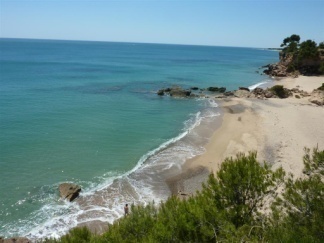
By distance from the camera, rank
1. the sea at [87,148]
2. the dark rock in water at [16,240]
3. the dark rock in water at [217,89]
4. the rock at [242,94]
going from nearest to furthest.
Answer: the dark rock in water at [16,240] < the sea at [87,148] < the rock at [242,94] < the dark rock in water at [217,89]

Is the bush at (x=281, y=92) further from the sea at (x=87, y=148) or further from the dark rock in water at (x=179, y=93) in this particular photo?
the dark rock in water at (x=179, y=93)

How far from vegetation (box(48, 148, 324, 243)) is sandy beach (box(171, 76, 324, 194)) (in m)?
9.94

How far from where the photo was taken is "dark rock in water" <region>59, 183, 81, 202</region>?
70.3ft

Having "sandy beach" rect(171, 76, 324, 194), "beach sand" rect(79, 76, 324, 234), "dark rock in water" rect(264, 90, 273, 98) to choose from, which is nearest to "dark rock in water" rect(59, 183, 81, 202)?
"beach sand" rect(79, 76, 324, 234)

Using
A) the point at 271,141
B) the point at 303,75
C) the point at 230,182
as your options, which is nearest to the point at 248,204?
the point at 230,182

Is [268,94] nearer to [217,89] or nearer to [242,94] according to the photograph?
[242,94]

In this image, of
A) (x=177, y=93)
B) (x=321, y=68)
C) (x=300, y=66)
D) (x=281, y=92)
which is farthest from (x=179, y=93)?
(x=300, y=66)

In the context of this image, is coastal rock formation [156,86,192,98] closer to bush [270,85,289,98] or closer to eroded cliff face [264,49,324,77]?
bush [270,85,289,98]

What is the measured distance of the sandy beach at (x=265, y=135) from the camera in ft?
84.5

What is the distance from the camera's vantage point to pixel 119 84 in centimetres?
6581

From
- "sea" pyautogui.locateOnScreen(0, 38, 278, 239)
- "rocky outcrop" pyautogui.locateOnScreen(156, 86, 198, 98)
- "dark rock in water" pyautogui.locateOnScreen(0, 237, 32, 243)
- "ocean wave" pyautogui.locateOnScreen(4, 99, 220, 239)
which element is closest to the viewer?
"dark rock in water" pyautogui.locateOnScreen(0, 237, 32, 243)

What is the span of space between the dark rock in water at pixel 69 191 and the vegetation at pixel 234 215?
9.44 meters

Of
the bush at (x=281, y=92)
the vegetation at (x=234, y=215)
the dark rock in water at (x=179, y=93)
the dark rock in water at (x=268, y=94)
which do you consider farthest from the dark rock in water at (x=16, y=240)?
the bush at (x=281, y=92)

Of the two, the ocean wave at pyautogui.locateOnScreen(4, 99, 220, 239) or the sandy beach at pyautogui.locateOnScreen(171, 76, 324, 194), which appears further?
the sandy beach at pyautogui.locateOnScreen(171, 76, 324, 194)
